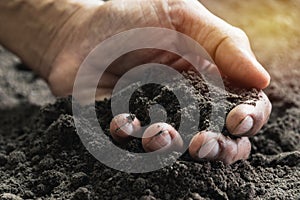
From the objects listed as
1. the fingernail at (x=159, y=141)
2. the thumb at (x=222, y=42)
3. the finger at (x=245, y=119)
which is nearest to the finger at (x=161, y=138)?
the fingernail at (x=159, y=141)

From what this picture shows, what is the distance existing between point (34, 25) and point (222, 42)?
0.63 meters

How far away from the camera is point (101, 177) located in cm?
86

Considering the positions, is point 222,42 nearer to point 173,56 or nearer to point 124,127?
point 173,56

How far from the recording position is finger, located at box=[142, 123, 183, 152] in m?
0.84

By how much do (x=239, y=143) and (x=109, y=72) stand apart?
403 millimetres

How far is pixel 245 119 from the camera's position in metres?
0.88

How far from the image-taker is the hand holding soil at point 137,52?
883 millimetres

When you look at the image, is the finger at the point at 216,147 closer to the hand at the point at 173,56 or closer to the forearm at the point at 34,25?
the hand at the point at 173,56

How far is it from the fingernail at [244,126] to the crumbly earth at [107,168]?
7cm

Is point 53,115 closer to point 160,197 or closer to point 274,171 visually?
point 160,197

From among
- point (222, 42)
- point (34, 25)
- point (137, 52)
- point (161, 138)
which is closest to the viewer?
point (161, 138)

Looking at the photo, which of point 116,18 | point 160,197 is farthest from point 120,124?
point 116,18

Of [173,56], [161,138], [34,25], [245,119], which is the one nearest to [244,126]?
[245,119]

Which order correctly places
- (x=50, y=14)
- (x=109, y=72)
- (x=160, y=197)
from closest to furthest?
(x=160, y=197)
(x=109, y=72)
(x=50, y=14)
